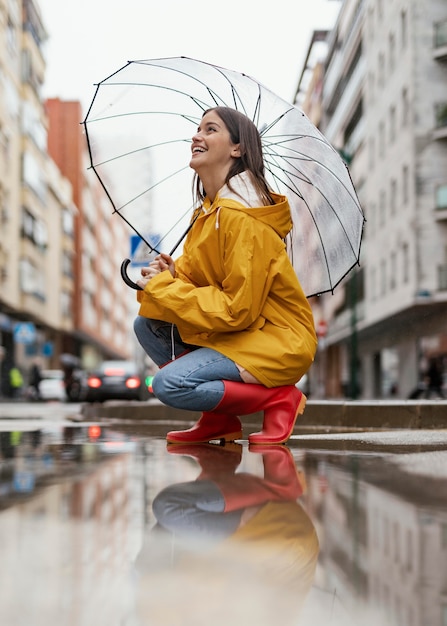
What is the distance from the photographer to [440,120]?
126 ft

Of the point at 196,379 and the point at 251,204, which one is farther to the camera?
the point at 251,204

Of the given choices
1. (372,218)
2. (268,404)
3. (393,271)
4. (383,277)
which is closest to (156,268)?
(268,404)

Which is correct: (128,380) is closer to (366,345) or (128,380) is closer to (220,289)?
(220,289)

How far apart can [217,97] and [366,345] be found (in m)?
48.3

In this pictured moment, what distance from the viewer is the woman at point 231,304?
4.68 m

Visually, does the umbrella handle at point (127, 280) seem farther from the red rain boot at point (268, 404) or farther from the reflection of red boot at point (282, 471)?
the reflection of red boot at point (282, 471)

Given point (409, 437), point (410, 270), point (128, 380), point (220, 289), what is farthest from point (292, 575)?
point (410, 270)

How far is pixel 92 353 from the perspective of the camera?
84875mm

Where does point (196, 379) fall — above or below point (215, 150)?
below

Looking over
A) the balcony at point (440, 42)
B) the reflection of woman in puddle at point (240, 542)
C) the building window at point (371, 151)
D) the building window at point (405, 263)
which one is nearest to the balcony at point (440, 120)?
the balcony at point (440, 42)

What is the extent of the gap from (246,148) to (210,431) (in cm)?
150

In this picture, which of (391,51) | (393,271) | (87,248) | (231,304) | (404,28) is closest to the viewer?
(231,304)

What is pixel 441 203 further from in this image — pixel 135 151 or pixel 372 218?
pixel 135 151

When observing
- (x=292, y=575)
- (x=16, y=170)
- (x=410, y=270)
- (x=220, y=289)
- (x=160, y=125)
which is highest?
(x=16, y=170)
